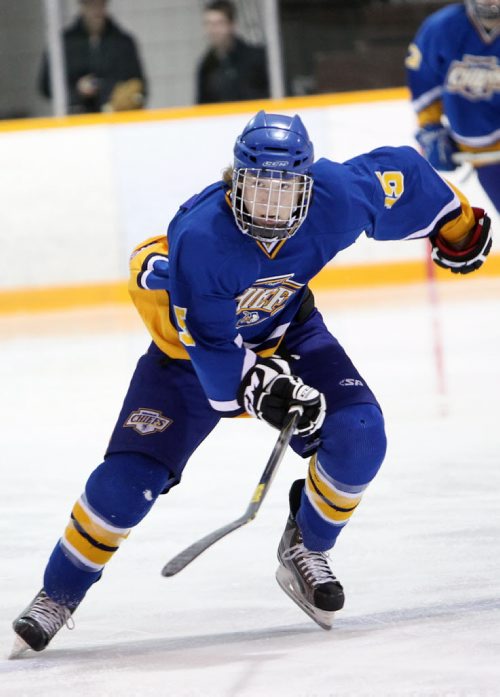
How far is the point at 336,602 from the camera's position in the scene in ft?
8.62

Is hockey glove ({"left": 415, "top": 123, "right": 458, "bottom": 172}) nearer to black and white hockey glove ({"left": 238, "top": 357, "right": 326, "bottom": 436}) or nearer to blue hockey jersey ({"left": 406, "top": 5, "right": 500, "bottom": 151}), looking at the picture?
blue hockey jersey ({"left": 406, "top": 5, "right": 500, "bottom": 151})

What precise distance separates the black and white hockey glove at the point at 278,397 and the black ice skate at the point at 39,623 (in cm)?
53

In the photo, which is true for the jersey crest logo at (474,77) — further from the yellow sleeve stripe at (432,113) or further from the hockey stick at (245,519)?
the hockey stick at (245,519)

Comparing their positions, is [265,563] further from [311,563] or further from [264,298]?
[264,298]

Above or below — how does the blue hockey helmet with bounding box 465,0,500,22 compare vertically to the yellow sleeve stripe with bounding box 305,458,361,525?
below

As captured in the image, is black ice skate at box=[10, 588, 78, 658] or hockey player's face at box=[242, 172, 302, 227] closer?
hockey player's face at box=[242, 172, 302, 227]

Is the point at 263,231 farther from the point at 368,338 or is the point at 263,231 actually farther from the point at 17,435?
the point at 368,338

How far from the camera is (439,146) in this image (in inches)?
227

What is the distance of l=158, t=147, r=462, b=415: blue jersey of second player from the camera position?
8.27 feet

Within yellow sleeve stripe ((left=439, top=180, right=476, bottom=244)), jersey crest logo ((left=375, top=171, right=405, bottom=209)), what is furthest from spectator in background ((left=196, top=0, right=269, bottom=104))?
jersey crest logo ((left=375, top=171, right=405, bottom=209))

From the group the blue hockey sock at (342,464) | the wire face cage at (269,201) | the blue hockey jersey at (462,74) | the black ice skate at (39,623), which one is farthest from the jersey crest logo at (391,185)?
the blue hockey jersey at (462,74)

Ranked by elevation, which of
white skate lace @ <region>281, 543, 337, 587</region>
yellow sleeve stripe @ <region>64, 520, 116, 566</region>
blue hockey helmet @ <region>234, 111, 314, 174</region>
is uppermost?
blue hockey helmet @ <region>234, 111, 314, 174</region>

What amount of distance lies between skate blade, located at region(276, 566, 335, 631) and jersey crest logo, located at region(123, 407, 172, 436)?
0.39 m

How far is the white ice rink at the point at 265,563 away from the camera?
7.69 ft
